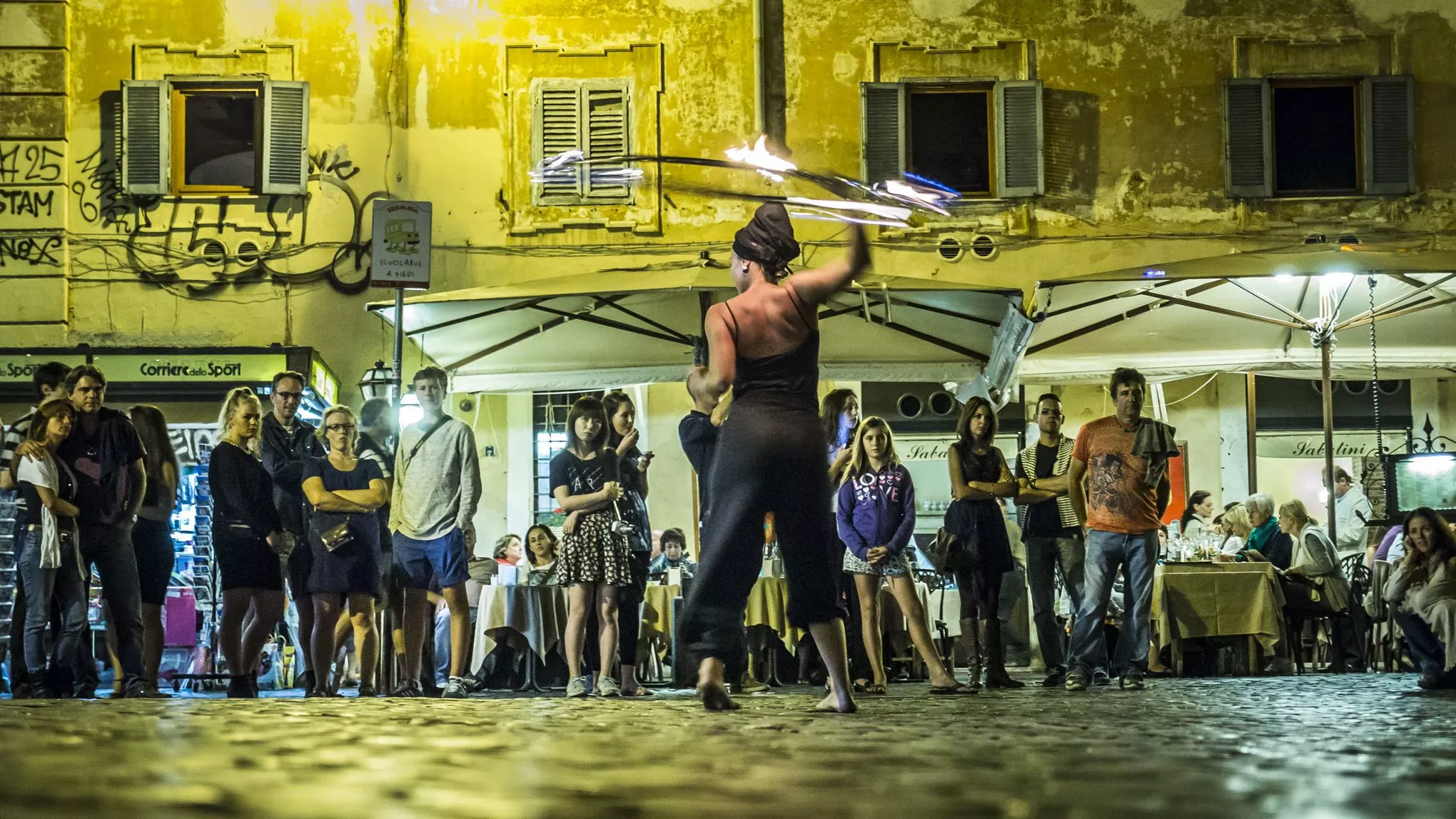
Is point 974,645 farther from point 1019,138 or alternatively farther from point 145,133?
point 145,133

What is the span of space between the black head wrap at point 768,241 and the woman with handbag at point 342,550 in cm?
365

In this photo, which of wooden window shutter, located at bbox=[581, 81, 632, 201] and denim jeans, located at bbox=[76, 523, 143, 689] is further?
wooden window shutter, located at bbox=[581, 81, 632, 201]

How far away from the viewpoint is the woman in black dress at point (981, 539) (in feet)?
33.4

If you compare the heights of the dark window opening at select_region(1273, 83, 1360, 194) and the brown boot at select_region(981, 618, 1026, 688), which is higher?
the dark window opening at select_region(1273, 83, 1360, 194)

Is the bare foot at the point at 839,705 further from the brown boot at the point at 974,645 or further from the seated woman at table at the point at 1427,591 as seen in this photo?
the seated woman at table at the point at 1427,591

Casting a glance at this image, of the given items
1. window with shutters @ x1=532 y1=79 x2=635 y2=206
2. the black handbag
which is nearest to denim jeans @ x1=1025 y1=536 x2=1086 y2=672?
the black handbag

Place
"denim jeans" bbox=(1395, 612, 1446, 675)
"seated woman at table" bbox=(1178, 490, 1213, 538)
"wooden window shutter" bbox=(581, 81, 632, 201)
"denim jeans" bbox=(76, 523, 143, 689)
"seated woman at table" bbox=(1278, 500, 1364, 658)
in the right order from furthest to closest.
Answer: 1. "wooden window shutter" bbox=(581, 81, 632, 201)
2. "seated woman at table" bbox=(1178, 490, 1213, 538)
3. "seated woman at table" bbox=(1278, 500, 1364, 658)
4. "denim jeans" bbox=(1395, 612, 1446, 675)
5. "denim jeans" bbox=(76, 523, 143, 689)

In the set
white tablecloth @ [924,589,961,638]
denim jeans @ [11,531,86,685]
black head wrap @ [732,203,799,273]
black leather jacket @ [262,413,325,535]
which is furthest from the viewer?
white tablecloth @ [924,589,961,638]

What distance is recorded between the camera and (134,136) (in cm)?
1855

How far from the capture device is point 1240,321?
Result: 15.6 metres

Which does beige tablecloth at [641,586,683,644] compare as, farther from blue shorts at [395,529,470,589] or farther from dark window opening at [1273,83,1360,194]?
dark window opening at [1273,83,1360,194]

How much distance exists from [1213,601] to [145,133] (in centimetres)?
1224

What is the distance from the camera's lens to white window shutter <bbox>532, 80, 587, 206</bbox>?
1878cm

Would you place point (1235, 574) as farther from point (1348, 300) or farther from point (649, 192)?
point (649, 192)
